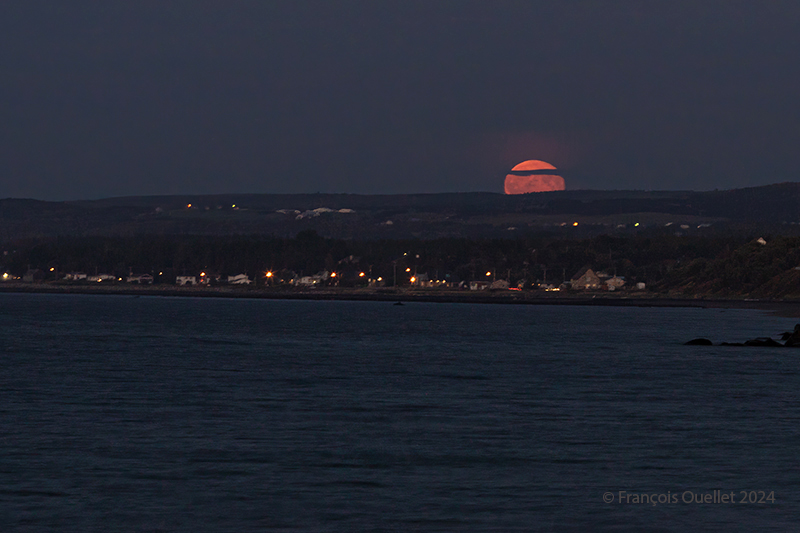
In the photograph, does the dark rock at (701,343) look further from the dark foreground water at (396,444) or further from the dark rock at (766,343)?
the dark foreground water at (396,444)

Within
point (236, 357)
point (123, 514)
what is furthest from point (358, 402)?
point (236, 357)

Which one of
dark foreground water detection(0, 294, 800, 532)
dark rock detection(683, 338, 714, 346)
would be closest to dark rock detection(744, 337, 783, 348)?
dark rock detection(683, 338, 714, 346)

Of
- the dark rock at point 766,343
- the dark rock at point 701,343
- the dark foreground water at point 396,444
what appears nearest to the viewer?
the dark foreground water at point 396,444

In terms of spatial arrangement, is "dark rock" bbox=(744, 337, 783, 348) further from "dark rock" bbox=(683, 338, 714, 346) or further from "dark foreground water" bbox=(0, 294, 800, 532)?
"dark foreground water" bbox=(0, 294, 800, 532)

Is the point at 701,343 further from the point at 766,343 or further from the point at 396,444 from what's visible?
the point at 396,444

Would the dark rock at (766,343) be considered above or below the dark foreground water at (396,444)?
below

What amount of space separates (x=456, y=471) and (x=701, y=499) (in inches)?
253

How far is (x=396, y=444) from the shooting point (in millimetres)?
30547

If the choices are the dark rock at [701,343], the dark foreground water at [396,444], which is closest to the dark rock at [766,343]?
the dark rock at [701,343]

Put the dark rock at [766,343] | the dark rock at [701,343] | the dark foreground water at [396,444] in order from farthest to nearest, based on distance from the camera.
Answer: the dark rock at [701,343] < the dark rock at [766,343] < the dark foreground water at [396,444]

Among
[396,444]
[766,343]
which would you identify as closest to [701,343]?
[766,343]

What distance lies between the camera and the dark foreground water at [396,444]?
20797 mm

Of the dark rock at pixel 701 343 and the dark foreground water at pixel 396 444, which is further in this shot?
the dark rock at pixel 701 343

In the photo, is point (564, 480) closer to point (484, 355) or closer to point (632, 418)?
point (632, 418)
